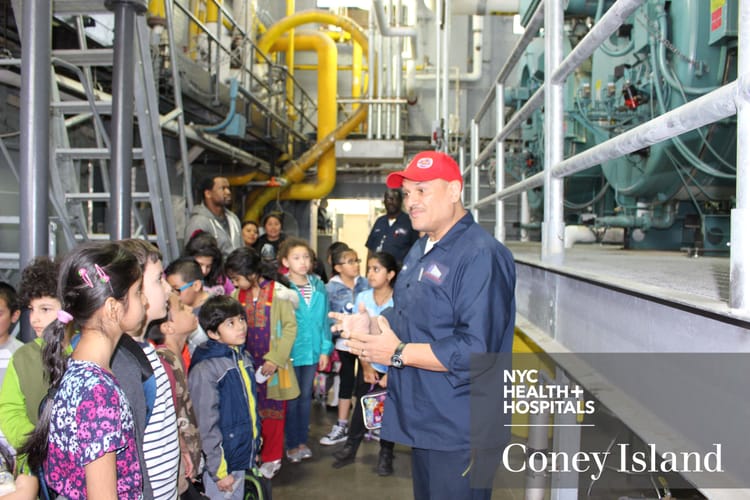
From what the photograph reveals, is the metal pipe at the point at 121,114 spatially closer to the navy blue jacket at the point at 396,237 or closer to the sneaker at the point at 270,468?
the sneaker at the point at 270,468

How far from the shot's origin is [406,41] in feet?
31.8

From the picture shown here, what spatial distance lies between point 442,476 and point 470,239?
73 centimetres

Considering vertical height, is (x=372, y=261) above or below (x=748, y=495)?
above

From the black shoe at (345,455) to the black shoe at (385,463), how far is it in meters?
0.21

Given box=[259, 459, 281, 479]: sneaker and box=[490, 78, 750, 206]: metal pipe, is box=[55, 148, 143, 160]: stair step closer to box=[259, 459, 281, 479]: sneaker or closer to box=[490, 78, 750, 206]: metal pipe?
box=[259, 459, 281, 479]: sneaker

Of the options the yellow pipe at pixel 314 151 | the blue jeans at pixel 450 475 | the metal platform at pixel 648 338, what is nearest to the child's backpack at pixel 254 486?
the blue jeans at pixel 450 475

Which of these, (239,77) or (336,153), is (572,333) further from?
(336,153)

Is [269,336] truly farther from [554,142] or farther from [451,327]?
[554,142]

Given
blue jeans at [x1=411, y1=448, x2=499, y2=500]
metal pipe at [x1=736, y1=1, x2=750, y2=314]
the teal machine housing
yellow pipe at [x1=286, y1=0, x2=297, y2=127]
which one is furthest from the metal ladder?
yellow pipe at [x1=286, y1=0, x2=297, y2=127]

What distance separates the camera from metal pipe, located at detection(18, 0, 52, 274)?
246 centimetres

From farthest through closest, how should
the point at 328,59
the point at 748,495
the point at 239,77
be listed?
the point at 328,59, the point at 239,77, the point at 748,495

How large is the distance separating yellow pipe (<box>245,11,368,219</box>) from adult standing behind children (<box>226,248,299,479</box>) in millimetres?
5902

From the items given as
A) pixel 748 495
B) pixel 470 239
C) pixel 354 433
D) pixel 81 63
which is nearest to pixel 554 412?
pixel 470 239

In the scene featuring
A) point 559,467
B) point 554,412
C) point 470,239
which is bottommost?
point 559,467
